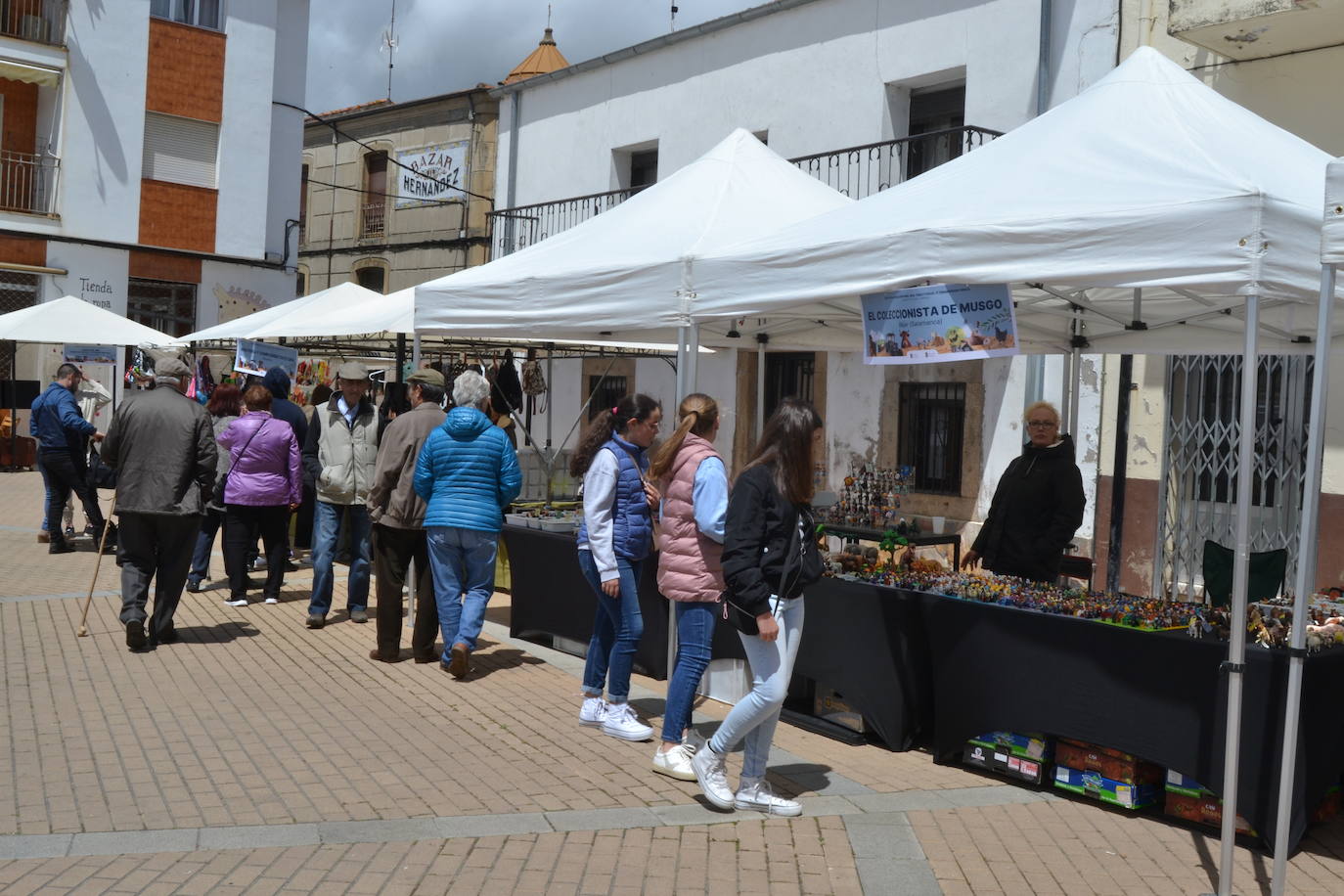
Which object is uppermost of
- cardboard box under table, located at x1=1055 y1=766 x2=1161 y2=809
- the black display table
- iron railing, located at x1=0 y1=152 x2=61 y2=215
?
iron railing, located at x1=0 y1=152 x2=61 y2=215

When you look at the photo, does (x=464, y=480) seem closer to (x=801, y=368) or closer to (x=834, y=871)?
(x=834, y=871)

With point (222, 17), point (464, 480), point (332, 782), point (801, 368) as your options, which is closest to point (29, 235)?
point (222, 17)

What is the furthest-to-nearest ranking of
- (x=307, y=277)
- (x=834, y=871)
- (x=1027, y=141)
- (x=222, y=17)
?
(x=307, y=277), (x=222, y=17), (x=1027, y=141), (x=834, y=871)

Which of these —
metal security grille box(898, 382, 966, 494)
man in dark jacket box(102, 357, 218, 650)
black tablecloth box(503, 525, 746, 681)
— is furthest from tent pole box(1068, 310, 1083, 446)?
metal security grille box(898, 382, 966, 494)

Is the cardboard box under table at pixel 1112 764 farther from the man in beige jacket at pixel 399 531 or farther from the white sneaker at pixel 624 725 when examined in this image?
the man in beige jacket at pixel 399 531

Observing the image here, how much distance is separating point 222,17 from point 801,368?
1506 cm

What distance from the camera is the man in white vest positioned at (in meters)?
8.91

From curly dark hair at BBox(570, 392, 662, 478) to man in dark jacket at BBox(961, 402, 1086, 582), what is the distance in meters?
2.30

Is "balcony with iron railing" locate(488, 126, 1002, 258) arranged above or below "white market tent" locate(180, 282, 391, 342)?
above

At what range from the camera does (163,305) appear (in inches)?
964

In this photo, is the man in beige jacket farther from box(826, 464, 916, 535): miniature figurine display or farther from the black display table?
box(826, 464, 916, 535): miniature figurine display

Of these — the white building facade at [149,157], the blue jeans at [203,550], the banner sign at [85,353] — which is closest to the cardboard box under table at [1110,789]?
the blue jeans at [203,550]

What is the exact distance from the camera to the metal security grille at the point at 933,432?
14.5 metres

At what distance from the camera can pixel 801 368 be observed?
640 inches
